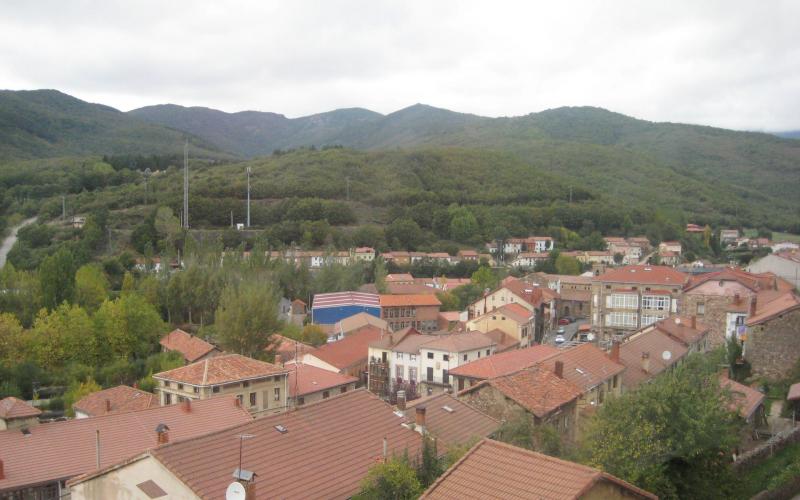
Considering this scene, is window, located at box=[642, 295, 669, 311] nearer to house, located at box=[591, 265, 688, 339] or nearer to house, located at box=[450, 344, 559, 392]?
house, located at box=[591, 265, 688, 339]

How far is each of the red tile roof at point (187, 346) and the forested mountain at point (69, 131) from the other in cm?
10200

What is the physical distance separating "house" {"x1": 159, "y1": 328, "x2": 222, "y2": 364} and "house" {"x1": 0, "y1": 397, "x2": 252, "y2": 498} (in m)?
16.0

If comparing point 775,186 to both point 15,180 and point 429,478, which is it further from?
point 429,478

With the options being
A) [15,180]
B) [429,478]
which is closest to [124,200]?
[15,180]

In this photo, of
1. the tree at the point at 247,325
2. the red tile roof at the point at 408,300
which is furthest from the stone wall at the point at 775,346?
the red tile roof at the point at 408,300

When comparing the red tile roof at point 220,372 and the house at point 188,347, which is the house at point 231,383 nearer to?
the red tile roof at point 220,372

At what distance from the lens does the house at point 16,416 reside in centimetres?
1738

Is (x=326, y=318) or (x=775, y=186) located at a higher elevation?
(x=775, y=186)

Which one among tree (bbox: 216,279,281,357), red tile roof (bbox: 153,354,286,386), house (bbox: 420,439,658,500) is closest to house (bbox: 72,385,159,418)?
red tile roof (bbox: 153,354,286,386)

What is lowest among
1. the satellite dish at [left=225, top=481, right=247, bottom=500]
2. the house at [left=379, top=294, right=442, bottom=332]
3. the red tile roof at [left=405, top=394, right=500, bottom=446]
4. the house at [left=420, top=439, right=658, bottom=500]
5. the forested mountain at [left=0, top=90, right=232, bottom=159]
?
the house at [left=379, top=294, right=442, bottom=332]

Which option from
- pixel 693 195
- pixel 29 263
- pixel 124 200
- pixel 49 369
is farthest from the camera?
pixel 693 195

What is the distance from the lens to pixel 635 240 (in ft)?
308

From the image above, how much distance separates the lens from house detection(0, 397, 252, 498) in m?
15.1

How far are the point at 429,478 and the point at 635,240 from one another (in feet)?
294
